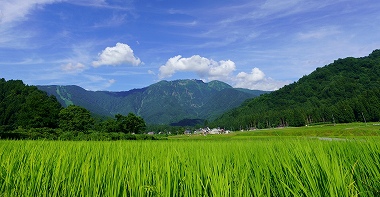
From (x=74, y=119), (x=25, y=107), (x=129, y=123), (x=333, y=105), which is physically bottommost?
(x=129, y=123)

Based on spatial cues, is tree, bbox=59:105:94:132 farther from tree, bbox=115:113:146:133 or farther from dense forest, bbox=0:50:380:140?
tree, bbox=115:113:146:133

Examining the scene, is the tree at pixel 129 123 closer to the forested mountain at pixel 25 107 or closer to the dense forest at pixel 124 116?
the dense forest at pixel 124 116

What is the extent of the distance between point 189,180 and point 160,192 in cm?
27

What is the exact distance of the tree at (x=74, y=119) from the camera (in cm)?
6938

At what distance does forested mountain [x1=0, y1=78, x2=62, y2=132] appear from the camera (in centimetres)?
Answer: 6669

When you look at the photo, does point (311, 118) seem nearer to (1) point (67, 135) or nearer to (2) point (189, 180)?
(1) point (67, 135)

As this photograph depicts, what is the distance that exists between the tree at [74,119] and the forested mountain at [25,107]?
2.16 m

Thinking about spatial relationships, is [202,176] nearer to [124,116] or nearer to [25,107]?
[25,107]

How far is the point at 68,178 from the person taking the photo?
8.11 ft

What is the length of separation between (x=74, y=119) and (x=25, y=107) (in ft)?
50.5

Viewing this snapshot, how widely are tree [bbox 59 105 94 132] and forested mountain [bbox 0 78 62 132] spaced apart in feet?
7.08

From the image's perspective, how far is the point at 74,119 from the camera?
69.6 metres

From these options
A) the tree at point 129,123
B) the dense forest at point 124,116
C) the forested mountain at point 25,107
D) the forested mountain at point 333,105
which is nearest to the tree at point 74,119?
the dense forest at point 124,116

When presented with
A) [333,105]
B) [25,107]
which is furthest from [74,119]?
[333,105]
